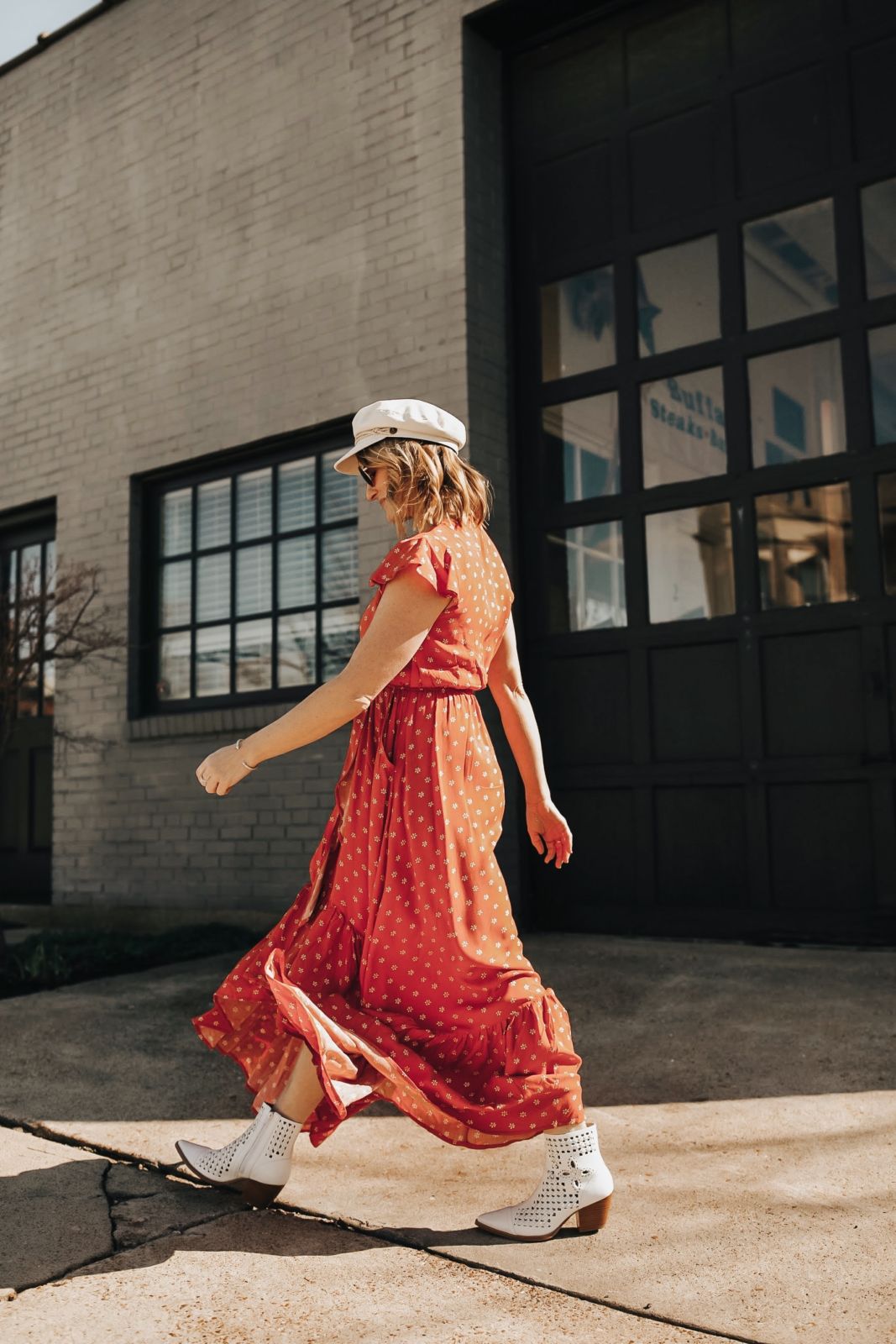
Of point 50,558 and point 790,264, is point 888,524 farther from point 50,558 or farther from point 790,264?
point 50,558

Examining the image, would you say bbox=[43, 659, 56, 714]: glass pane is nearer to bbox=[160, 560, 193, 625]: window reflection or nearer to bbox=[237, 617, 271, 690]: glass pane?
bbox=[160, 560, 193, 625]: window reflection

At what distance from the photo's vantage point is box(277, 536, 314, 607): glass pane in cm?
680

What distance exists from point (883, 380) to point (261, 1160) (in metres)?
4.26

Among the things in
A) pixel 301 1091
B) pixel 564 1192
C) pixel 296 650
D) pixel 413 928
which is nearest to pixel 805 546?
pixel 296 650

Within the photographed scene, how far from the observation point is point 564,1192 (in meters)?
2.36

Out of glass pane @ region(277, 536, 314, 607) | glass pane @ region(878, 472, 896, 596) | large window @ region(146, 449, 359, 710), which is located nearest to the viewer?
glass pane @ region(878, 472, 896, 596)

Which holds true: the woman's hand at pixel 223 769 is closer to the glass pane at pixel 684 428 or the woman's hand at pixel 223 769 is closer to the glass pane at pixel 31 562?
the glass pane at pixel 684 428

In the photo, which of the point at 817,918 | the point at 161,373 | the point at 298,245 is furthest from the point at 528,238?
the point at 817,918

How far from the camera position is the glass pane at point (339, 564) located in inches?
259

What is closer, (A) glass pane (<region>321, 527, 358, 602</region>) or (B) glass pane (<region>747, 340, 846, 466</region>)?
(B) glass pane (<region>747, 340, 846, 466</region>)

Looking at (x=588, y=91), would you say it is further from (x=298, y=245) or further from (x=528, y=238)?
(x=298, y=245)

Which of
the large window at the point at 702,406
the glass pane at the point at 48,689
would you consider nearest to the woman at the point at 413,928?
the large window at the point at 702,406

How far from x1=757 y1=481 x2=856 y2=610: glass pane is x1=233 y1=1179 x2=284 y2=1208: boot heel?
146 inches

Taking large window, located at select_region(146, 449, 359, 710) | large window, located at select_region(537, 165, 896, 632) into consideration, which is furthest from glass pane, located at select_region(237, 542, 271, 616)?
large window, located at select_region(537, 165, 896, 632)
